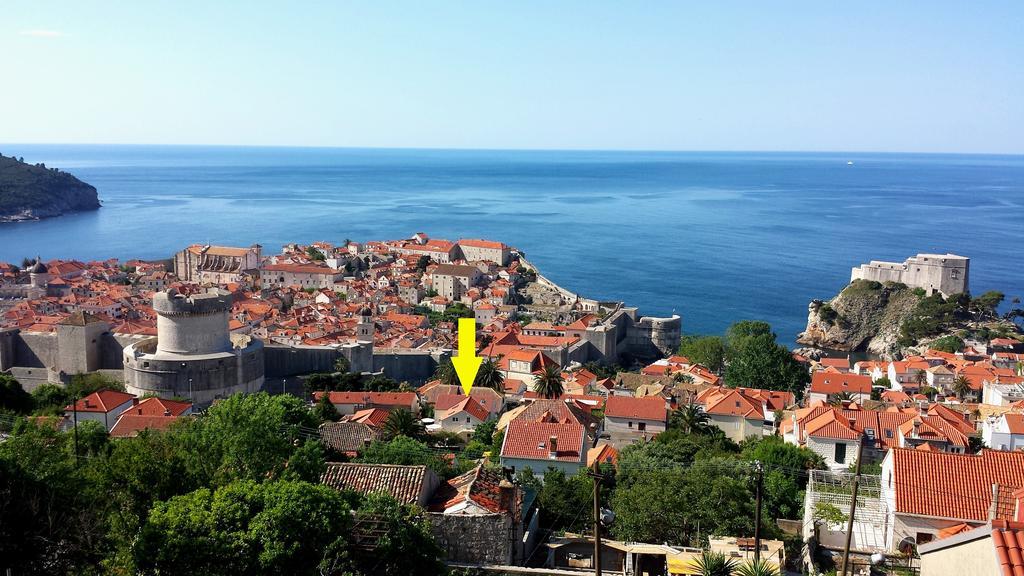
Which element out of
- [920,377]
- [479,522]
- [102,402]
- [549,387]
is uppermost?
[479,522]

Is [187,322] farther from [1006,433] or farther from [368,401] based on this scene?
[1006,433]

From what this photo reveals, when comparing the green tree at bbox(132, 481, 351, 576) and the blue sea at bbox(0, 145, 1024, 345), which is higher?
the green tree at bbox(132, 481, 351, 576)

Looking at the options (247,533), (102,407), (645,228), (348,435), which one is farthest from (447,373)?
(645,228)

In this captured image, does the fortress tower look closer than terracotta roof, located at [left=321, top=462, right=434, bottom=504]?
No

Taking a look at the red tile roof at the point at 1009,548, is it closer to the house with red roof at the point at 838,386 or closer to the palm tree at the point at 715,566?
the palm tree at the point at 715,566

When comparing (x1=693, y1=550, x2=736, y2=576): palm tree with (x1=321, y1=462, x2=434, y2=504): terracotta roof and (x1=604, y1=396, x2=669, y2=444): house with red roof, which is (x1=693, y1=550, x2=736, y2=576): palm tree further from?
(x1=604, y1=396, x2=669, y2=444): house with red roof

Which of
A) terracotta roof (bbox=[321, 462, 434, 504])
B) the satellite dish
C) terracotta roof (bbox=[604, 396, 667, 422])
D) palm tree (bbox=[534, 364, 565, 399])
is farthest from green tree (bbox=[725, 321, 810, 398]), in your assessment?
terracotta roof (bbox=[321, 462, 434, 504])
